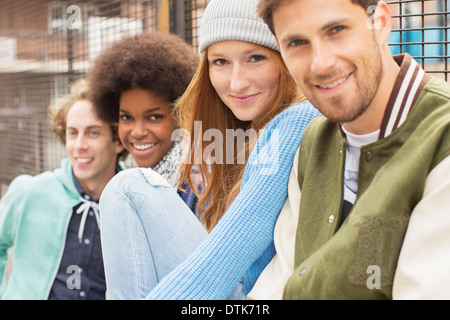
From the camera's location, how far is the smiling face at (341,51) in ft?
3.79

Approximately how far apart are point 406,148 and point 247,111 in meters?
0.78

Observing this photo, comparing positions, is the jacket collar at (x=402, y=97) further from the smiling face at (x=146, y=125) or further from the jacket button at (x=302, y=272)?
the smiling face at (x=146, y=125)

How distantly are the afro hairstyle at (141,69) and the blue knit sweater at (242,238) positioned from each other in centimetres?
97

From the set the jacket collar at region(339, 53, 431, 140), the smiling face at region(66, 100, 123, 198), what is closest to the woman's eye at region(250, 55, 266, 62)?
the jacket collar at region(339, 53, 431, 140)

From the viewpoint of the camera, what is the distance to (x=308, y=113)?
1.56m

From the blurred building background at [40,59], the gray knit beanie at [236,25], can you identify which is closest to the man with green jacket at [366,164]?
the gray knit beanie at [236,25]

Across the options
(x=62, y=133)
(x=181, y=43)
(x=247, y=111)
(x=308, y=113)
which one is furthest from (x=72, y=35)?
(x=308, y=113)

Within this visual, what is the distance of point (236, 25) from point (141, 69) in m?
0.69

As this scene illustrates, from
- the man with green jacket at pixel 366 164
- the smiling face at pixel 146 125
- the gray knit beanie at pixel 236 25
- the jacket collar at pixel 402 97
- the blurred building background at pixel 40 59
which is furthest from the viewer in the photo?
the blurred building background at pixel 40 59

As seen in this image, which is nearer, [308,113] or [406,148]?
[406,148]

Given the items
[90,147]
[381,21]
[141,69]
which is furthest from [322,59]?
[90,147]

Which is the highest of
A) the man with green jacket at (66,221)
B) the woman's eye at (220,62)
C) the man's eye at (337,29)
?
the woman's eye at (220,62)

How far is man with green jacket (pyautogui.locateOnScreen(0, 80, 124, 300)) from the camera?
2.46m
